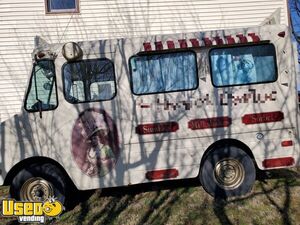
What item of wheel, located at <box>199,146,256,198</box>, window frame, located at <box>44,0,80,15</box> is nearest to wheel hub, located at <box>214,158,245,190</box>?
wheel, located at <box>199,146,256,198</box>

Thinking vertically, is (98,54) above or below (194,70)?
above

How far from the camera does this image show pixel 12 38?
1015cm

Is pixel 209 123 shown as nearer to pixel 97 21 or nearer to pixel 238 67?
pixel 238 67

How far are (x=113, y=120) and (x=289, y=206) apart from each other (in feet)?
10.3

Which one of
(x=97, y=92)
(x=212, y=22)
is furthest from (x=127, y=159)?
(x=212, y=22)

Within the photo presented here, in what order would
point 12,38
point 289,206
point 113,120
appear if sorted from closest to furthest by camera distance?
point 289,206
point 113,120
point 12,38

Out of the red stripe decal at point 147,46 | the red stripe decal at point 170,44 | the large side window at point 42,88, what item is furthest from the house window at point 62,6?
the red stripe decal at point 170,44

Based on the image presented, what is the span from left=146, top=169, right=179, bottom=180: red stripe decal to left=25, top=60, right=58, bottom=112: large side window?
6.43 feet

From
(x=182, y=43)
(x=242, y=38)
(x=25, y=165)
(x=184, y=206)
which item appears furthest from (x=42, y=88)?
(x=242, y=38)

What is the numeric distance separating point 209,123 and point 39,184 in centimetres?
302

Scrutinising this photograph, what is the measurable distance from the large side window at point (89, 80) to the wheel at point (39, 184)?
48.4 inches

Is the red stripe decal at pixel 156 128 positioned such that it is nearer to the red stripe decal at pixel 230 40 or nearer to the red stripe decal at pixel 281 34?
the red stripe decal at pixel 230 40

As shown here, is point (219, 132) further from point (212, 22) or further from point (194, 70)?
point (212, 22)

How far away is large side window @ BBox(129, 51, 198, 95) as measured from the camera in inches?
236
